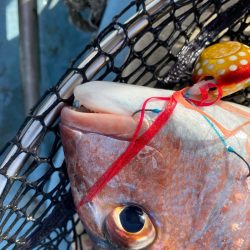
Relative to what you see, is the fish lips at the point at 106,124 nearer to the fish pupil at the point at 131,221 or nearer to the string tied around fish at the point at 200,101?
the string tied around fish at the point at 200,101

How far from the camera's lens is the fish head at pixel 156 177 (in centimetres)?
123

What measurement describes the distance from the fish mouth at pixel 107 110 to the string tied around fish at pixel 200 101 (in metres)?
0.02

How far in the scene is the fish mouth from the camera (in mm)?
1212

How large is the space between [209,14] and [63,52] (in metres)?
0.89

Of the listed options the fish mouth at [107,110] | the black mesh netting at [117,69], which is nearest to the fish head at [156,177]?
the fish mouth at [107,110]

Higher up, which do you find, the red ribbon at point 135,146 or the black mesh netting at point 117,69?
the black mesh netting at point 117,69

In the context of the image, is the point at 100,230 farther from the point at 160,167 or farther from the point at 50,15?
the point at 50,15

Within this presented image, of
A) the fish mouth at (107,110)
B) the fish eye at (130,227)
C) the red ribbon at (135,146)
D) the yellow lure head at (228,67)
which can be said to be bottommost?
the fish eye at (130,227)

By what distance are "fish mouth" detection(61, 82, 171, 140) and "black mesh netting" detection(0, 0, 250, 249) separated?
12 cm

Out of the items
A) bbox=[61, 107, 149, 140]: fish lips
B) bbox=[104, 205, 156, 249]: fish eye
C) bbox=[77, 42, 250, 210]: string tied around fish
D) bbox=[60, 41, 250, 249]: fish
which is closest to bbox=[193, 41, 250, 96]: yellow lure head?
bbox=[77, 42, 250, 210]: string tied around fish

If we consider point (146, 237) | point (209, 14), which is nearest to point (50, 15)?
point (209, 14)

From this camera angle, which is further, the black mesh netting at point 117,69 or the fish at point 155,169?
the black mesh netting at point 117,69

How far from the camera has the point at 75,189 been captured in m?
1.30

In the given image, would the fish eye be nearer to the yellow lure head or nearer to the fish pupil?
the fish pupil
